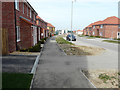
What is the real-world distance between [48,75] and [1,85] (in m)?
2.31

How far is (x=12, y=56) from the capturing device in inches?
410

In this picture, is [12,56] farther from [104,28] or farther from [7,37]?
[104,28]

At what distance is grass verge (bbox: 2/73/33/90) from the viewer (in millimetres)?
5025

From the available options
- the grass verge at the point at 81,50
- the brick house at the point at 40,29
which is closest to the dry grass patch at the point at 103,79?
the grass verge at the point at 81,50

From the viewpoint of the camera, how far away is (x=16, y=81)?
216 inches

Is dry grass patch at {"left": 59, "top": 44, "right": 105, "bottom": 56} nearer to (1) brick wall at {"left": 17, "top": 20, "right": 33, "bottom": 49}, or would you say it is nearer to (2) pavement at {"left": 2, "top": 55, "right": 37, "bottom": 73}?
(1) brick wall at {"left": 17, "top": 20, "right": 33, "bottom": 49}

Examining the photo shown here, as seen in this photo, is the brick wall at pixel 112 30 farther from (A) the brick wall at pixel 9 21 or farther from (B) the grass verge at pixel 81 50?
(A) the brick wall at pixel 9 21

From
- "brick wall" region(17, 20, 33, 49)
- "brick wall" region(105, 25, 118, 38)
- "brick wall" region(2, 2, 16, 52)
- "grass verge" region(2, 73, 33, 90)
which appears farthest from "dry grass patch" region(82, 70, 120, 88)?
"brick wall" region(105, 25, 118, 38)

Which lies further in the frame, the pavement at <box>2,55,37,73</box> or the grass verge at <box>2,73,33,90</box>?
the pavement at <box>2,55,37,73</box>

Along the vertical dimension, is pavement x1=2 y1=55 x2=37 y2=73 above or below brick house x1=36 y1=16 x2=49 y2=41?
below

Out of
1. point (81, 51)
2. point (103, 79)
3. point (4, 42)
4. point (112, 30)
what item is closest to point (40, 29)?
point (81, 51)

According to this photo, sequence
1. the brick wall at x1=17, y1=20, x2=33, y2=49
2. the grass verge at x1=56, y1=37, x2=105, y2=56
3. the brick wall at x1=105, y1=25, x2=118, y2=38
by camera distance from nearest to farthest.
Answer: the grass verge at x1=56, y1=37, x2=105, y2=56
the brick wall at x1=17, y1=20, x2=33, y2=49
the brick wall at x1=105, y1=25, x2=118, y2=38

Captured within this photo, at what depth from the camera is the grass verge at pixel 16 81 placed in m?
5.02

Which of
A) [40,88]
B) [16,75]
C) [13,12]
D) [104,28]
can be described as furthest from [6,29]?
[104,28]
